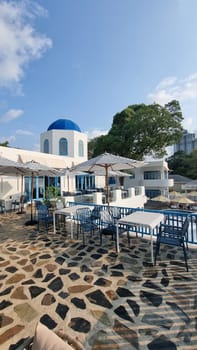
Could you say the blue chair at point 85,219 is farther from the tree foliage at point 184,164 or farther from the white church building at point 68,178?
the tree foliage at point 184,164

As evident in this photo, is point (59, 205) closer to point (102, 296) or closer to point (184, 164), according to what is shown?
point (102, 296)

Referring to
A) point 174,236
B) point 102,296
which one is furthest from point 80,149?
point 102,296

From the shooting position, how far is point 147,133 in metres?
24.0

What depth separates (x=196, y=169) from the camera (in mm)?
44719

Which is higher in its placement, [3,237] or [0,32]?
[0,32]

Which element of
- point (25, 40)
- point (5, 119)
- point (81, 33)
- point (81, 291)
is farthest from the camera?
point (5, 119)

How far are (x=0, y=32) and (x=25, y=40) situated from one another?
6.34 feet

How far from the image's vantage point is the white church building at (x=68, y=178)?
1268cm

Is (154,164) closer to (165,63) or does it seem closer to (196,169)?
(165,63)

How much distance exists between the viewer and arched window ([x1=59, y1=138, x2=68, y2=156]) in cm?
1934

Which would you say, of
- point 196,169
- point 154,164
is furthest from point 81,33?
point 196,169

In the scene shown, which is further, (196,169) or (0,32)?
(196,169)

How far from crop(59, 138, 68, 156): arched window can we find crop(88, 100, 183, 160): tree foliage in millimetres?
7670

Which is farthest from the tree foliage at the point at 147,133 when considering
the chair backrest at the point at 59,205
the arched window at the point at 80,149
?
the chair backrest at the point at 59,205
